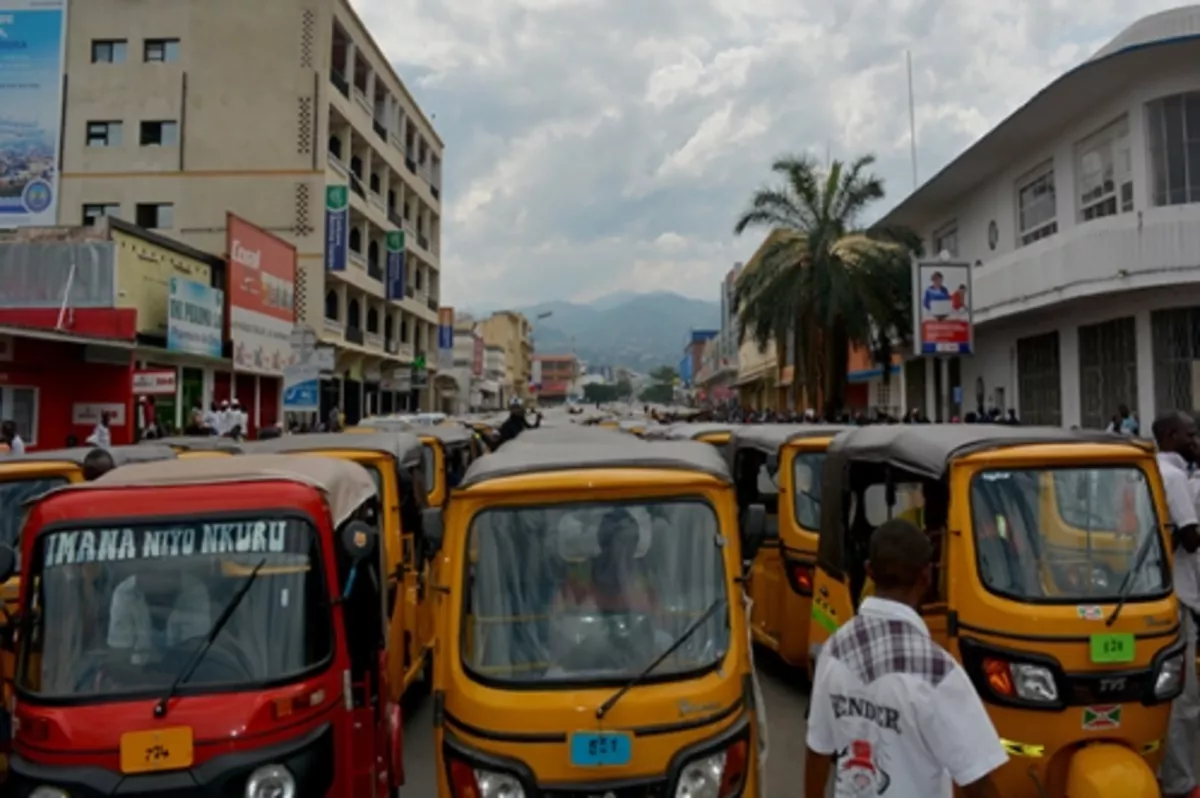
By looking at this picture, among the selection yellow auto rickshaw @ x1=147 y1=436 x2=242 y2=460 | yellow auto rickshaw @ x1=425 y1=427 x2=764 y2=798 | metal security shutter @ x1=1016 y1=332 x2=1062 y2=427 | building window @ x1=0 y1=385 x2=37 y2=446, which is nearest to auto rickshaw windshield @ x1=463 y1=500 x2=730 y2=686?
yellow auto rickshaw @ x1=425 y1=427 x2=764 y2=798

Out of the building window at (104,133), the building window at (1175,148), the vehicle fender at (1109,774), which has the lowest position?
the vehicle fender at (1109,774)

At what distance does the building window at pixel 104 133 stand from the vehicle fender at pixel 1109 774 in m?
38.2

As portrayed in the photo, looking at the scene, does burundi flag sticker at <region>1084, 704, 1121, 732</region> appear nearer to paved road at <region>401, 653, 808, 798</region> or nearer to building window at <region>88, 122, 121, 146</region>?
paved road at <region>401, 653, 808, 798</region>

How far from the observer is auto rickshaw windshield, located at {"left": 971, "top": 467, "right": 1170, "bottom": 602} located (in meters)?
4.54

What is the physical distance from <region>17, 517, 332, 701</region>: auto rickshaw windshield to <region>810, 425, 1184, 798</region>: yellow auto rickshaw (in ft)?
10.5

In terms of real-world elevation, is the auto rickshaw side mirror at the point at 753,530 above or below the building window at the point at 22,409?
below

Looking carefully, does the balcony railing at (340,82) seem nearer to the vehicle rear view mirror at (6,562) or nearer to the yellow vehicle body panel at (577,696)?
the vehicle rear view mirror at (6,562)

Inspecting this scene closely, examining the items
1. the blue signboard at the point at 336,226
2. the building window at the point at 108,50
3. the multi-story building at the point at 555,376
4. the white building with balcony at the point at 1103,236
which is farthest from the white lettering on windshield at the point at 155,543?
the multi-story building at the point at 555,376

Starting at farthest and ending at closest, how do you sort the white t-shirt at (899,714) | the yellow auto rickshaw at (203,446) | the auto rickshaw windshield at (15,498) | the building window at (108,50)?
the building window at (108,50) → the yellow auto rickshaw at (203,446) → the auto rickshaw windshield at (15,498) → the white t-shirt at (899,714)

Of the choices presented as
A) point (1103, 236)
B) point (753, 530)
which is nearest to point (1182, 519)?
point (753, 530)

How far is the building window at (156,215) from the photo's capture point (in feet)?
112

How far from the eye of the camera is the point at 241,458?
4.99 m

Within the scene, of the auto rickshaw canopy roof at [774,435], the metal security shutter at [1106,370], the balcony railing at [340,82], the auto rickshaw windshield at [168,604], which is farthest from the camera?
the balcony railing at [340,82]

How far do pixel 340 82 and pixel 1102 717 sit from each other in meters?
37.9
